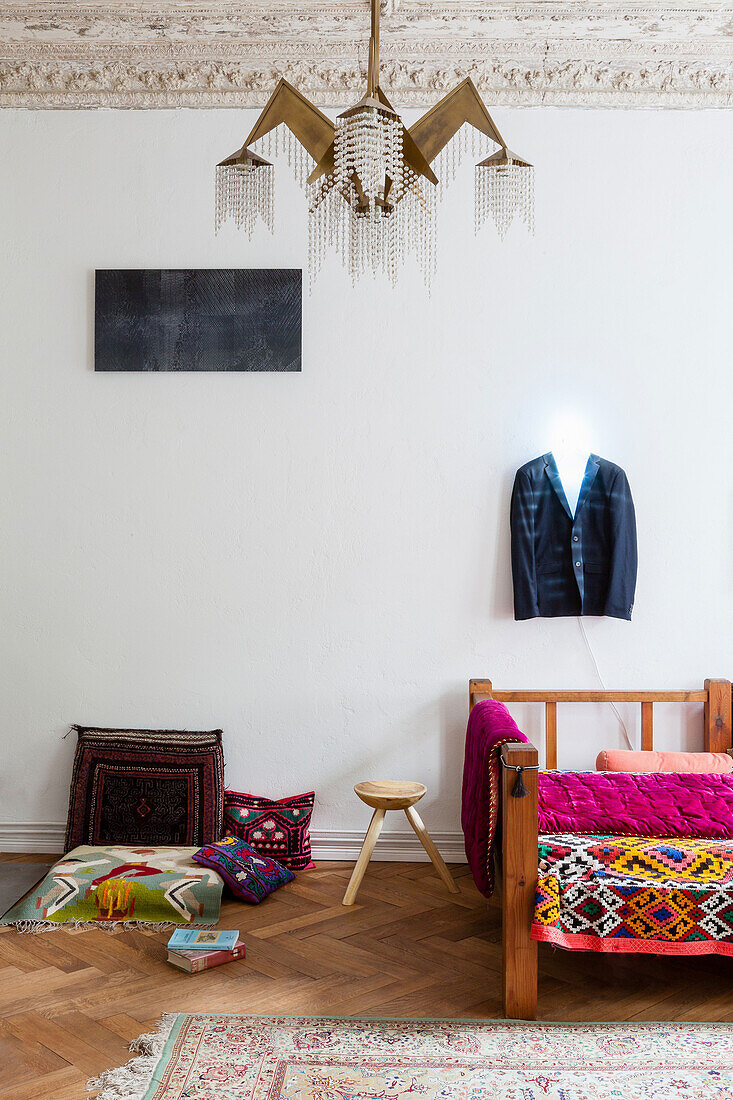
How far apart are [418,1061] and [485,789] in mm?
755

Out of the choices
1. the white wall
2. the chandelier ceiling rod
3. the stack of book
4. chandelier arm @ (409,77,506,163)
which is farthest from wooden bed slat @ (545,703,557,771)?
the chandelier ceiling rod

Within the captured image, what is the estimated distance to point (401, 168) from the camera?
197 centimetres

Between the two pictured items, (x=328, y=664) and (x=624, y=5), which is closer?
(x=624, y=5)

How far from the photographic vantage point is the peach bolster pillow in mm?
3424

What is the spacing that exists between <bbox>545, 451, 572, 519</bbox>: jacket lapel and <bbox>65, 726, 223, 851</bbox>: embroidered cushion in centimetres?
169

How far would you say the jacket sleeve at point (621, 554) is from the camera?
357cm

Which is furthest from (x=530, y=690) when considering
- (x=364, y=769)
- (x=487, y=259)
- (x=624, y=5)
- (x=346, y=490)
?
(x=624, y=5)

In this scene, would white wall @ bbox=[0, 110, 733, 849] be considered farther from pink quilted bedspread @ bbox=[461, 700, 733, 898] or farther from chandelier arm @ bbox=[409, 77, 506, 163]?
chandelier arm @ bbox=[409, 77, 506, 163]

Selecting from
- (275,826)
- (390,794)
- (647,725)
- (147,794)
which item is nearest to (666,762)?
(647,725)

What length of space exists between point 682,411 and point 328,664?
1777mm

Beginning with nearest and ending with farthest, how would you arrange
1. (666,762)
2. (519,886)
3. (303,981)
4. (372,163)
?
1. (372,163)
2. (519,886)
3. (303,981)
4. (666,762)

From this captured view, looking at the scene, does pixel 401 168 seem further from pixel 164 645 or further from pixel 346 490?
pixel 164 645

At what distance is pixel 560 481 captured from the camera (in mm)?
3639

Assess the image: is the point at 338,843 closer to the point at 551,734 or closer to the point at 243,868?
the point at 243,868
